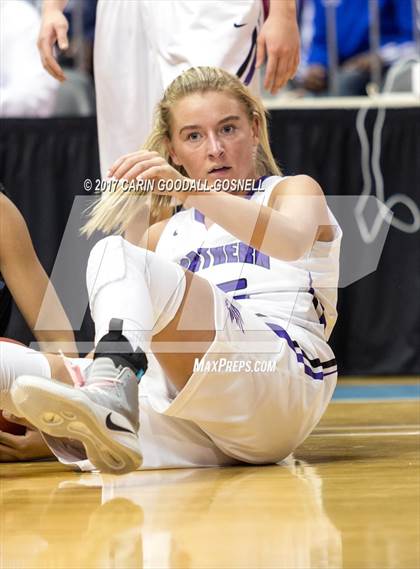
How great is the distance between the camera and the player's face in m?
2.03

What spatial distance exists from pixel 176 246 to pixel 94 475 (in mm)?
469

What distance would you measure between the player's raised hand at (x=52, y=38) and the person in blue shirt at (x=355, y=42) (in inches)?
91.2

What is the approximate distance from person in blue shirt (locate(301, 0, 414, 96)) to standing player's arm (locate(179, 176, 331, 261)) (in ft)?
9.46

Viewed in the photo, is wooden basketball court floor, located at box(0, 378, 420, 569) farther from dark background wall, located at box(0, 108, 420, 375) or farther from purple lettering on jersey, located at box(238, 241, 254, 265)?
dark background wall, located at box(0, 108, 420, 375)

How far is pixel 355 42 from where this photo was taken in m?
5.04

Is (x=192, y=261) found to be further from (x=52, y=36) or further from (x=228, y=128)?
(x=52, y=36)

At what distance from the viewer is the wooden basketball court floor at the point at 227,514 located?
116 centimetres

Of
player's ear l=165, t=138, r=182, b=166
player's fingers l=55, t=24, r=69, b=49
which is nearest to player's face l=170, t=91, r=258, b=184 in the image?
player's ear l=165, t=138, r=182, b=166

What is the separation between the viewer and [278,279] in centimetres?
194

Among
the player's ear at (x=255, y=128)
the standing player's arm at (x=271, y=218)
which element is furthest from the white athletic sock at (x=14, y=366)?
the player's ear at (x=255, y=128)

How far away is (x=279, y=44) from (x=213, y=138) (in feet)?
1.31

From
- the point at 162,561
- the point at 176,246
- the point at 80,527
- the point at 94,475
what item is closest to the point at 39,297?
the point at 176,246

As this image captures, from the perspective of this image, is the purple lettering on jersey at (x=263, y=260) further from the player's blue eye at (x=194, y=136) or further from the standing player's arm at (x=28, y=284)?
the standing player's arm at (x=28, y=284)

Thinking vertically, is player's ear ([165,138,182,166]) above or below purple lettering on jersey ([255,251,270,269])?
above
